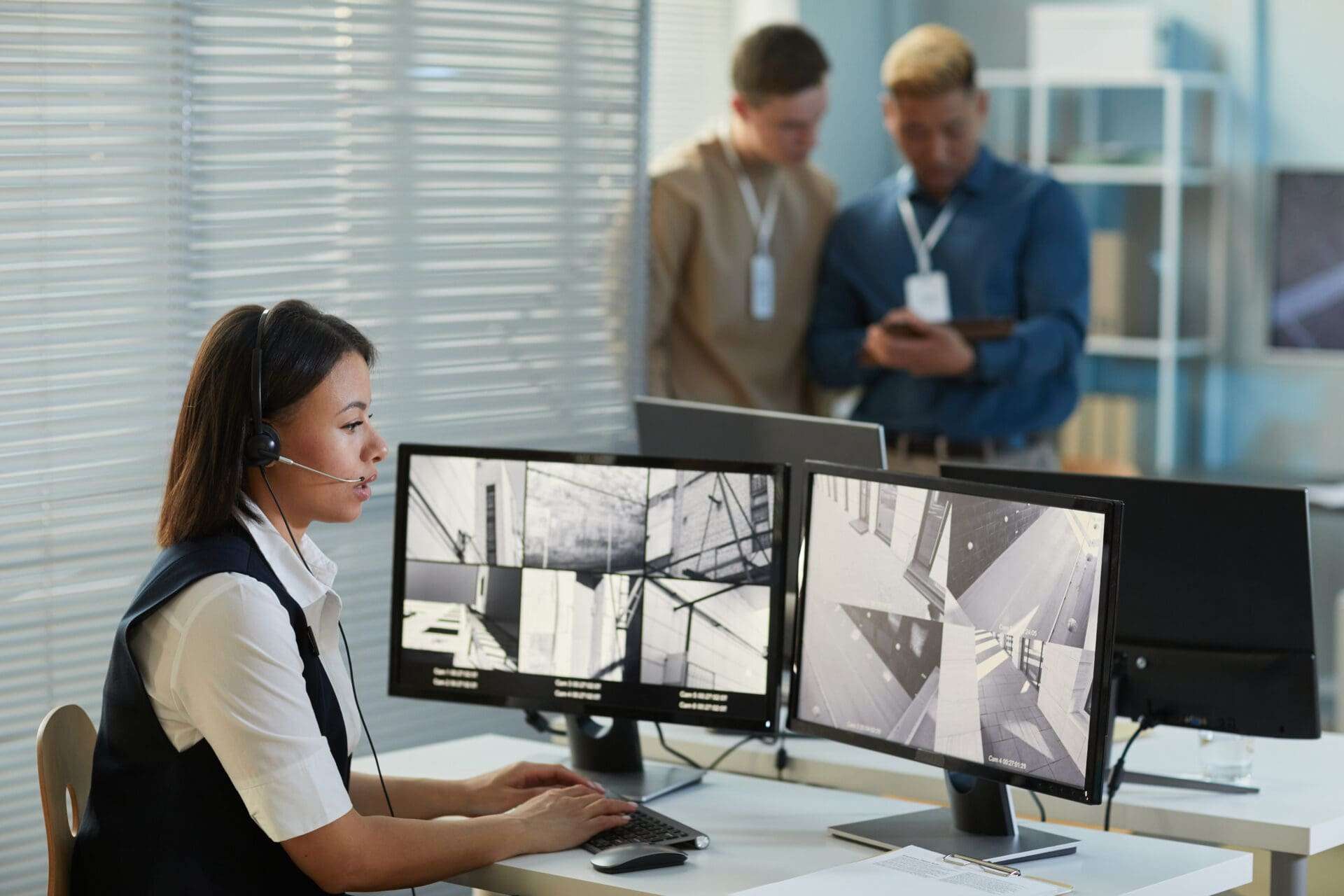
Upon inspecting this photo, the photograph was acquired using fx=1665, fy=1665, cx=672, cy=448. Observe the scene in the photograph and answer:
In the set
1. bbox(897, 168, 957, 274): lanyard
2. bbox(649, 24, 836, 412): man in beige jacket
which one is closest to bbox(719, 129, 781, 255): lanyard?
bbox(649, 24, 836, 412): man in beige jacket

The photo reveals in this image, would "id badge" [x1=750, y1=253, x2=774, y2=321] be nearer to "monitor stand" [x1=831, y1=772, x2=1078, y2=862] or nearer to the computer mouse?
"monitor stand" [x1=831, y1=772, x2=1078, y2=862]

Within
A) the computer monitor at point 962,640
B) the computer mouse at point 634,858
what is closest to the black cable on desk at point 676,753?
the computer monitor at point 962,640

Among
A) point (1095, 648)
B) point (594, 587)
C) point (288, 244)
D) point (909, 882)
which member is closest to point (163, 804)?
point (594, 587)

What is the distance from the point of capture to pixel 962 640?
2.04 metres

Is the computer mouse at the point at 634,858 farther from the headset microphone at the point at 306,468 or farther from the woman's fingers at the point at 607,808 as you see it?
the headset microphone at the point at 306,468

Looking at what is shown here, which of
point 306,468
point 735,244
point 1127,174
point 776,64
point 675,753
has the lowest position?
point 675,753

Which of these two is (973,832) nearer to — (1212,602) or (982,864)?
(982,864)

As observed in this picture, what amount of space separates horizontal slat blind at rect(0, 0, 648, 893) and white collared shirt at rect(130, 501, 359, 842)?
1059 mm

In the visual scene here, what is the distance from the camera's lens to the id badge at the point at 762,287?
3857 mm

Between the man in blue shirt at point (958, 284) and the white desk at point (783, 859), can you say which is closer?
the white desk at point (783, 859)

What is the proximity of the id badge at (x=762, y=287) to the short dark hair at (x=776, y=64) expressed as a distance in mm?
359

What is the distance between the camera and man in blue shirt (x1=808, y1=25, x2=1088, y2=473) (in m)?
3.73

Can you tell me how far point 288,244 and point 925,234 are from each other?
1493 millimetres

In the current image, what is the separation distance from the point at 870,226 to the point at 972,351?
46 cm
